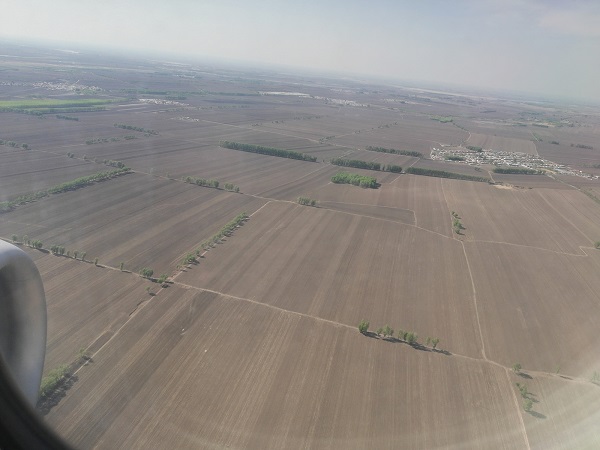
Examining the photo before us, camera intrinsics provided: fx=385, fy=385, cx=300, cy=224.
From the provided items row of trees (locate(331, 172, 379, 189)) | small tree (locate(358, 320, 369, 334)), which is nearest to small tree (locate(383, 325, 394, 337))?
small tree (locate(358, 320, 369, 334))

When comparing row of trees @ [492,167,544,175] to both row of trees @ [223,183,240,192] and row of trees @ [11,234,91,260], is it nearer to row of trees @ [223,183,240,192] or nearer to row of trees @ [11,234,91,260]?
row of trees @ [223,183,240,192]

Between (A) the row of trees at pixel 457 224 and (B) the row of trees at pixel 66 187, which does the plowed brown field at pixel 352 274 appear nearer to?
(A) the row of trees at pixel 457 224

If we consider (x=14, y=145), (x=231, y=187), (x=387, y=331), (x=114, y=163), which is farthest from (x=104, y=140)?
(x=387, y=331)

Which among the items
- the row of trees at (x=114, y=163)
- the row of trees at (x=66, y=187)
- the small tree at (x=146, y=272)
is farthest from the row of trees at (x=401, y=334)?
the row of trees at (x=114, y=163)

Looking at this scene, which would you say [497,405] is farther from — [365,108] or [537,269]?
[365,108]

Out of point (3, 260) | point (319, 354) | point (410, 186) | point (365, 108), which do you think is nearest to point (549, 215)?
point (410, 186)

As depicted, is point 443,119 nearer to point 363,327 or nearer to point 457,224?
point 457,224

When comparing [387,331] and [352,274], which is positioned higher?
[387,331]
